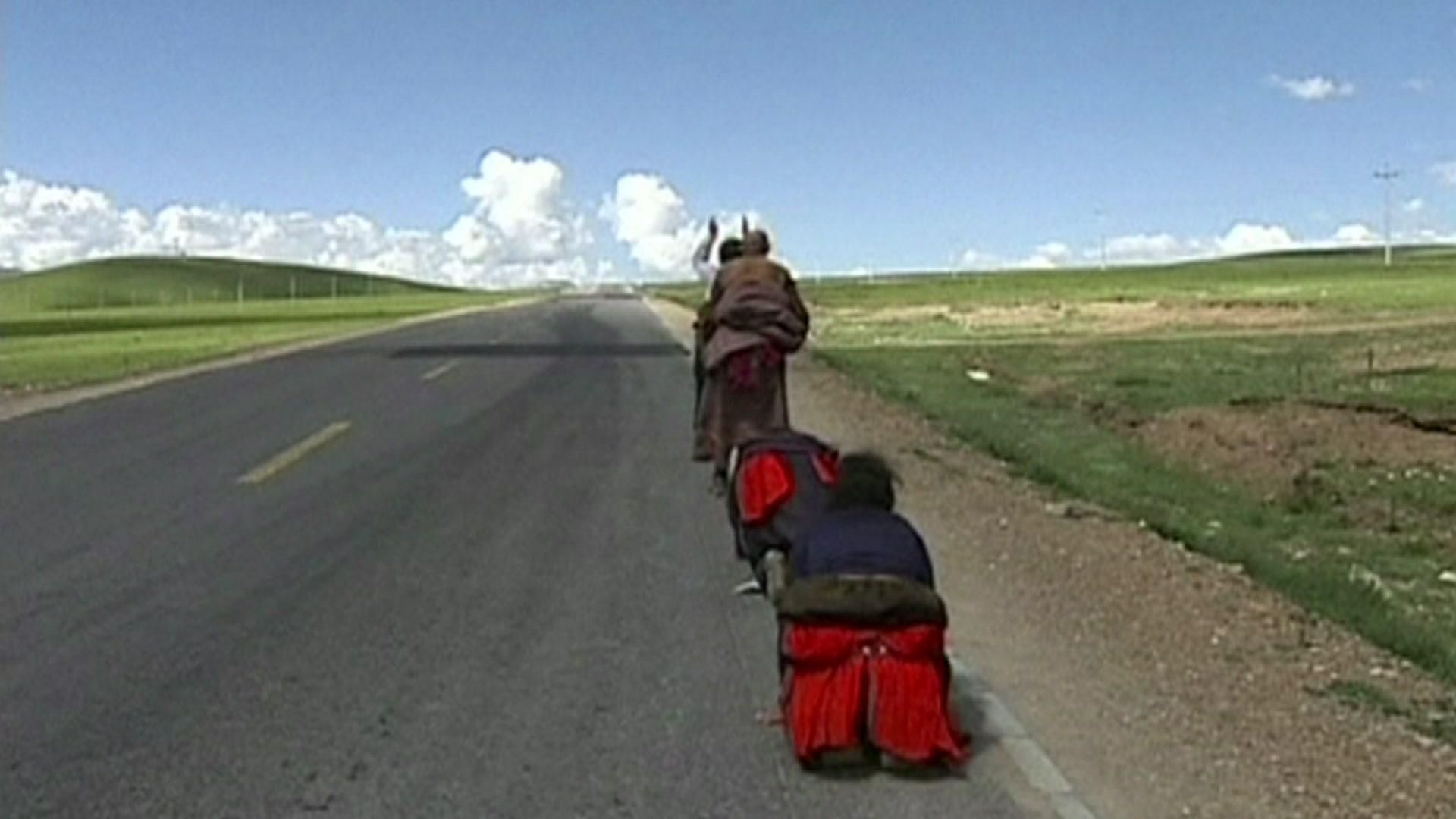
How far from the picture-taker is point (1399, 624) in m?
9.20

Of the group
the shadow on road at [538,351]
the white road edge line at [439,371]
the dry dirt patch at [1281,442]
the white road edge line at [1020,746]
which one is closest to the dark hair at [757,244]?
the white road edge line at [1020,746]

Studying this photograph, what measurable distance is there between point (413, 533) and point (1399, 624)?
20.2ft

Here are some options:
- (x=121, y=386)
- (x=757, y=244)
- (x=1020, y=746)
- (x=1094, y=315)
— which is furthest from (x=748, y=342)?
(x=1094, y=315)

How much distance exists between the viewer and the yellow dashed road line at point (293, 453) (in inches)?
563

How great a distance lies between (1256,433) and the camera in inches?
739

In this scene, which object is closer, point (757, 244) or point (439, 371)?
point (757, 244)

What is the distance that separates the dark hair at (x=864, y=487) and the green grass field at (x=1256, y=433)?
10.6 ft

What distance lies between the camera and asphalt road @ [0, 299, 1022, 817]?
19.2 feet

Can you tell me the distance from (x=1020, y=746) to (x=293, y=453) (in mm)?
10998

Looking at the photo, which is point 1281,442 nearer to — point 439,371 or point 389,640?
point 389,640

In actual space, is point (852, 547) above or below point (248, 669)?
above

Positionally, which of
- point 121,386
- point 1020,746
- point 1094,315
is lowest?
point 1020,746

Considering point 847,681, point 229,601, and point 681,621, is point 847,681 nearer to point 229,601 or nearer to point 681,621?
point 681,621

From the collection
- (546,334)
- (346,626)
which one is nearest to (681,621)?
(346,626)
